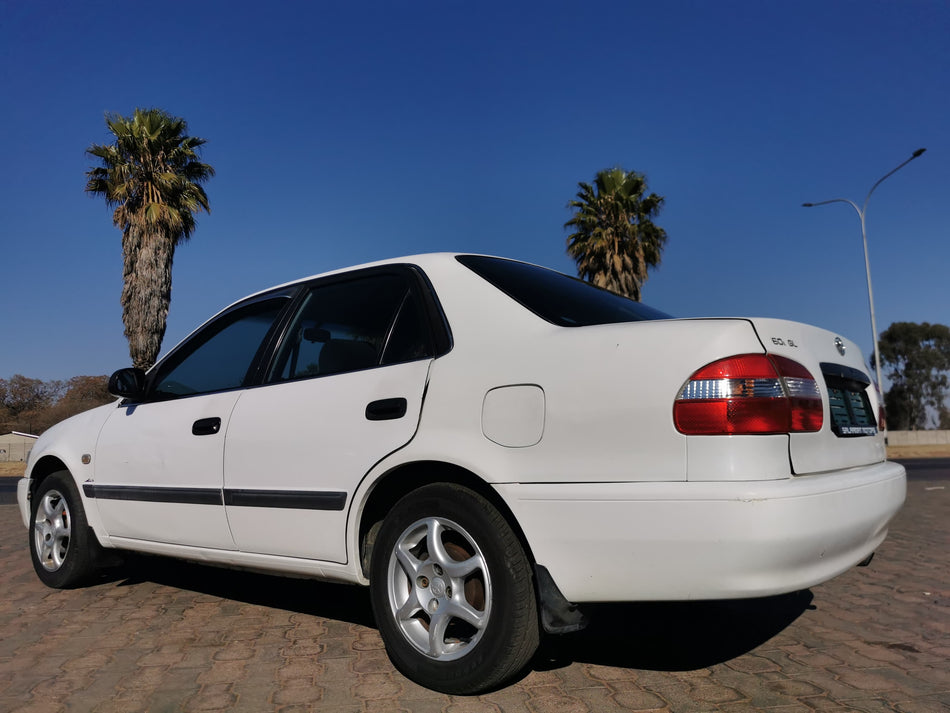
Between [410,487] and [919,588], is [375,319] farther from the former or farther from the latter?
[919,588]

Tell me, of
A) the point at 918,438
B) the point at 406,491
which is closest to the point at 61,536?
the point at 406,491

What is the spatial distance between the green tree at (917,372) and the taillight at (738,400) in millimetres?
59980

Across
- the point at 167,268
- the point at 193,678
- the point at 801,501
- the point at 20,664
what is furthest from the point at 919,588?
the point at 167,268

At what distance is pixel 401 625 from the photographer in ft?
9.27

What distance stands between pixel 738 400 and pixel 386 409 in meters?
1.31

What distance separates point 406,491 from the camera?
2998 mm

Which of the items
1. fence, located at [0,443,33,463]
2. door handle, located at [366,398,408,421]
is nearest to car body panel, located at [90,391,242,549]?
door handle, located at [366,398,408,421]

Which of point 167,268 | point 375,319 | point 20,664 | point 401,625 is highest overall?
point 167,268

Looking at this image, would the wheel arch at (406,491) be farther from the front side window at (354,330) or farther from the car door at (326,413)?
the front side window at (354,330)

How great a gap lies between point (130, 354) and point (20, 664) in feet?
64.2

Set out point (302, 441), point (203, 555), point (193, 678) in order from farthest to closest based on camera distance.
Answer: point (203, 555)
point (302, 441)
point (193, 678)

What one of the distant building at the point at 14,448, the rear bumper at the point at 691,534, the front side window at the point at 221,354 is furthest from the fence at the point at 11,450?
the rear bumper at the point at 691,534

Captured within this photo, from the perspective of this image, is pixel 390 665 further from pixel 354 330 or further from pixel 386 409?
pixel 354 330

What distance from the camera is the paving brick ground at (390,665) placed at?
2.68m
